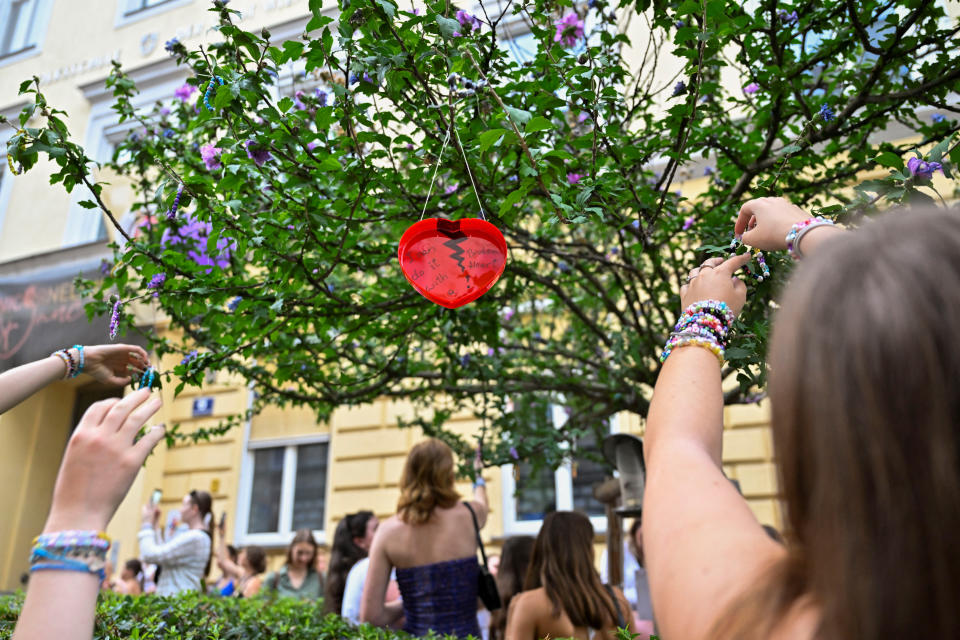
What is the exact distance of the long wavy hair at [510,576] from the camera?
436cm

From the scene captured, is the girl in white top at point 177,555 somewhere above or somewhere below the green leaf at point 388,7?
below

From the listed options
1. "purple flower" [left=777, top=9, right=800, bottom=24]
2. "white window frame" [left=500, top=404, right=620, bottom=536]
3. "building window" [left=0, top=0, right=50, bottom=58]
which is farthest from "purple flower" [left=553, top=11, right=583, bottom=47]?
"building window" [left=0, top=0, right=50, bottom=58]

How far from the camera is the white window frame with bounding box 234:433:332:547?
34.4 ft

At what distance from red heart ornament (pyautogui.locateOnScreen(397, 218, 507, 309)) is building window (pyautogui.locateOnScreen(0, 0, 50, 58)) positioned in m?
15.5

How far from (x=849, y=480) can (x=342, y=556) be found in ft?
15.9

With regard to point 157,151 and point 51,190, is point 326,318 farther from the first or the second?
point 51,190

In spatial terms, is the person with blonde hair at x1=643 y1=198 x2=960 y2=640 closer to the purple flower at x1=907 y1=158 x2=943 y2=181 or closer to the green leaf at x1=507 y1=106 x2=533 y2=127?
the purple flower at x1=907 y1=158 x2=943 y2=181

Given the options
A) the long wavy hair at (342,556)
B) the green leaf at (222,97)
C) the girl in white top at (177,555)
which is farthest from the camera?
the girl in white top at (177,555)

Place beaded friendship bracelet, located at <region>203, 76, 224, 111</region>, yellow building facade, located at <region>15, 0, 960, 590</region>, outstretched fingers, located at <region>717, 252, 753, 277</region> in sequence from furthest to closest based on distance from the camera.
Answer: yellow building facade, located at <region>15, 0, 960, 590</region>, beaded friendship bracelet, located at <region>203, 76, 224, 111</region>, outstretched fingers, located at <region>717, 252, 753, 277</region>

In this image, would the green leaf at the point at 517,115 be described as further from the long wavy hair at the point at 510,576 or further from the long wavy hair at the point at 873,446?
the long wavy hair at the point at 510,576

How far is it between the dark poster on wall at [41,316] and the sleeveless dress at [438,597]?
7135mm

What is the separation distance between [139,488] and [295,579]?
5.15 m

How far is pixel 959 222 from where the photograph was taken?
0.82m

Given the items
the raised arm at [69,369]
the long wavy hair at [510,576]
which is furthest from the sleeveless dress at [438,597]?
the raised arm at [69,369]
